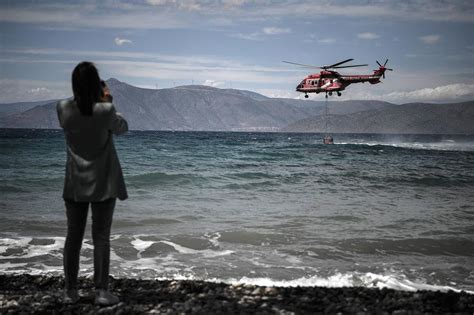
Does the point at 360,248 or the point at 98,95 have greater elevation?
the point at 98,95

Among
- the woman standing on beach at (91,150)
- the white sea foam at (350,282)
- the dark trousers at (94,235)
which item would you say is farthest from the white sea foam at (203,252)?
the woman standing on beach at (91,150)

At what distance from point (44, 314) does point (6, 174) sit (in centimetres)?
2220

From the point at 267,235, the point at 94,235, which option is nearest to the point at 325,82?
the point at 267,235

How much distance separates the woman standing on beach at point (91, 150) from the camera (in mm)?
4152

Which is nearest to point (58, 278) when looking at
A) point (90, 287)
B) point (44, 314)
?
point (90, 287)

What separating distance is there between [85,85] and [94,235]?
4.63ft

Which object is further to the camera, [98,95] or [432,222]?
[432,222]

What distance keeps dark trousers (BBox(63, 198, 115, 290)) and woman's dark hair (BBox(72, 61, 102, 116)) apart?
88 cm

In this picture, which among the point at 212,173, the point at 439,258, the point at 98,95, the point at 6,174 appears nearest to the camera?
the point at 98,95

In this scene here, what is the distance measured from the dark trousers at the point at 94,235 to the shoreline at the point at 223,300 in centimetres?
31

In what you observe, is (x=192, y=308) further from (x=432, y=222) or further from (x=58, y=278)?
(x=432, y=222)

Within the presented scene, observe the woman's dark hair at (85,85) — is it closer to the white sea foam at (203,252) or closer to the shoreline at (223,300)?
the shoreline at (223,300)

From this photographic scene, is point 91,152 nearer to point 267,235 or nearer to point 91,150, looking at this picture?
point 91,150

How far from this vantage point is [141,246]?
9766 mm
